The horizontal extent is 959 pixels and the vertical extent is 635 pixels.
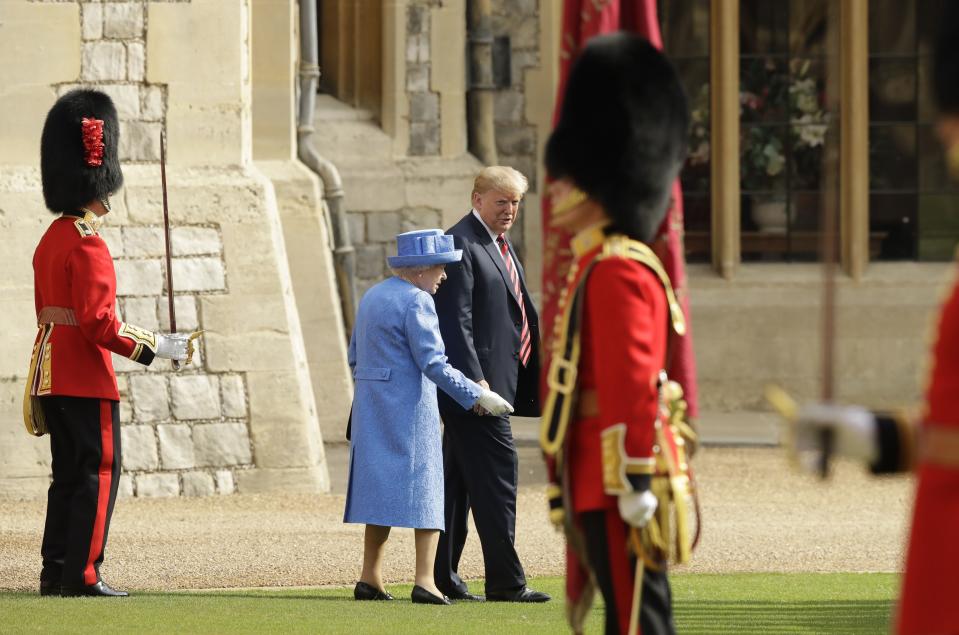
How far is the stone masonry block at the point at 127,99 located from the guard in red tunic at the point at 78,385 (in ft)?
9.52

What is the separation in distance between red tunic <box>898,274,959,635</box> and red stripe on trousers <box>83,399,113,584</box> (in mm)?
3595

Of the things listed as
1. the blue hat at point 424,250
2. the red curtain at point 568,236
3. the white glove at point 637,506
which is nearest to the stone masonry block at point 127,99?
the blue hat at point 424,250

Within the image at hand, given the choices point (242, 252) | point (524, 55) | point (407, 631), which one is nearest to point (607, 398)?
point (407, 631)

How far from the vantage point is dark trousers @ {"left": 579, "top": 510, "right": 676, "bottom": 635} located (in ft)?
10.8

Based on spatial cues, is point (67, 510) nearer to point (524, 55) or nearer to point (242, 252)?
point (242, 252)

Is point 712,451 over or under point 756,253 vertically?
under

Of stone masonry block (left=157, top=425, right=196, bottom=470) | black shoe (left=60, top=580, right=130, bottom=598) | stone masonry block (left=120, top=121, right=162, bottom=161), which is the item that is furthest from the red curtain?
stone masonry block (left=120, top=121, right=162, bottom=161)

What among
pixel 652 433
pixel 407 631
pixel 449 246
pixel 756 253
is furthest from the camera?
pixel 756 253

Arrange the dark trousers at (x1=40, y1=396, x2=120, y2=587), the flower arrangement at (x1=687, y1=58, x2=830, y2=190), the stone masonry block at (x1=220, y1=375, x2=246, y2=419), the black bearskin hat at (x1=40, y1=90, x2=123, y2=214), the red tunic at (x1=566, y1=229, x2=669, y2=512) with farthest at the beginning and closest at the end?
the flower arrangement at (x1=687, y1=58, x2=830, y2=190)
the stone masonry block at (x1=220, y1=375, x2=246, y2=419)
the black bearskin hat at (x1=40, y1=90, x2=123, y2=214)
the dark trousers at (x1=40, y1=396, x2=120, y2=587)
the red tunic at (x1=566, y1=229, x2=669, y2=512)

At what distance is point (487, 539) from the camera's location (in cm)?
557

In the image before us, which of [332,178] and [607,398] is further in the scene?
[332,178]

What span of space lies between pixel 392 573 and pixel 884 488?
397 cm

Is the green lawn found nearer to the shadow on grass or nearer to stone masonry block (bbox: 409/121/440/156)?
the shadow on grass

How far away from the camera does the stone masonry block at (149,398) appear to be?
837 centimetres
